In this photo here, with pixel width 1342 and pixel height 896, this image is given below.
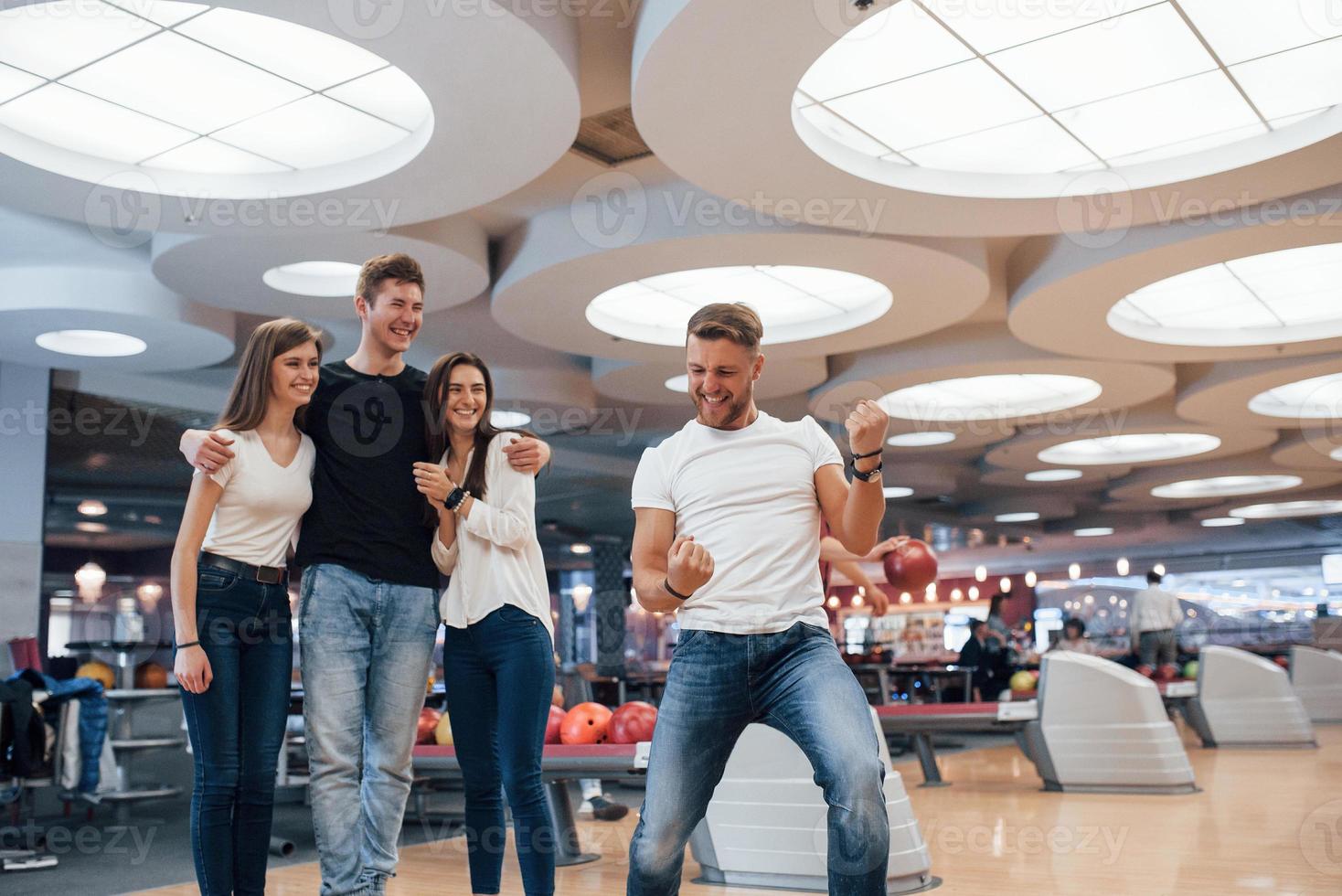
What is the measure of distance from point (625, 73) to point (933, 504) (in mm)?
14238

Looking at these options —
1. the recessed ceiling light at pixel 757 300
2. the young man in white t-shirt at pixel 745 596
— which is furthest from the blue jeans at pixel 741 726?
the recessed ceiling light at pixel 757 300

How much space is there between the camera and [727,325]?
2.14 meters

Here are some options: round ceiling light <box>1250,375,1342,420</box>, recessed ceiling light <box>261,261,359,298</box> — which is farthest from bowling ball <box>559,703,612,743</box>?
round ceiling light <box>1250,375,1342,420</box>

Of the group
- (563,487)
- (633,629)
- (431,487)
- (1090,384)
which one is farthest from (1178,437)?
(633,629)

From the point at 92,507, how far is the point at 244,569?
15210 millimetres

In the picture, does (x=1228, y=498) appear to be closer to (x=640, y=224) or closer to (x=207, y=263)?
(x=640, y=224)

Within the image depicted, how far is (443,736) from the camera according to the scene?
18.5 ft

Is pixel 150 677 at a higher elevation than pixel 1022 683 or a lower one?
higher

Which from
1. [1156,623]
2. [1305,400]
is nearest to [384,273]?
[1305,400]

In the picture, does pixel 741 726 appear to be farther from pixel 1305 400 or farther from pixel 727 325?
pixel 1305 400

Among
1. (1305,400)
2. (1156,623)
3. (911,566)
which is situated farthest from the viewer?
(1156,623)

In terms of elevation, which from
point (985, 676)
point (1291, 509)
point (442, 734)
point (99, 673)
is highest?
point (1291, 509)

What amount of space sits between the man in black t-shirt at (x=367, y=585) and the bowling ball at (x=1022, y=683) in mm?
10013

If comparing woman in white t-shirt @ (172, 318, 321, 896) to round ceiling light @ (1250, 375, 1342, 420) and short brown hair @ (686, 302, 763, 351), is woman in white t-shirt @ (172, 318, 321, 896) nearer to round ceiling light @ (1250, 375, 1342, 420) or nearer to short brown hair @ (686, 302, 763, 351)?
short brown hair @ (686, 302, 763, 351)
